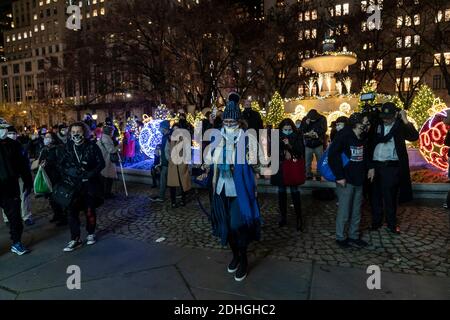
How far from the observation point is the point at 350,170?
5.01m

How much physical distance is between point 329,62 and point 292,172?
12383 mm

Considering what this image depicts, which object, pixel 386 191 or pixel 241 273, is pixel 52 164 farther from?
pixel 386 191

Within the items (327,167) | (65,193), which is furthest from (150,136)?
(327,167)

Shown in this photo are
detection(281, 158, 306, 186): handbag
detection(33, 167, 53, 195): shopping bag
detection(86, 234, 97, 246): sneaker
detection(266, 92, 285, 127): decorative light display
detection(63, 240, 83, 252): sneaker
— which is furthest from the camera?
detection(266, 92, 285, 127): decorative light display

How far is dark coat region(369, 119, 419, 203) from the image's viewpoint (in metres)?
5.50

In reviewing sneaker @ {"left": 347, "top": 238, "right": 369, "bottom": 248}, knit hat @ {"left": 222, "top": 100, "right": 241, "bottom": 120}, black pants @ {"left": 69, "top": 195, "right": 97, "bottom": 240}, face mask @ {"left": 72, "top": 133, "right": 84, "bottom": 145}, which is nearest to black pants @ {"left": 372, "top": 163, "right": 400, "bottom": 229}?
sneaker @ {"left": 347, "top": 238, "right": 369, "bottom": 248}

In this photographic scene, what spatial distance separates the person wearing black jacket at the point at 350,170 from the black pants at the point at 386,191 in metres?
0.67

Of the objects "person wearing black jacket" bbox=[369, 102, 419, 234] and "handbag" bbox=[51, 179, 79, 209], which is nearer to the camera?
"handbag" bbox=[51, 179, 79, 209]

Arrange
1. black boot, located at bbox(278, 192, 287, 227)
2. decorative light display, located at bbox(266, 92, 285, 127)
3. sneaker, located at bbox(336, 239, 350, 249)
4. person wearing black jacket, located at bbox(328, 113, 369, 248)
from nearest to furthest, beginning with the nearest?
person wearing black jacket, located at bbox(328, 113, 369, 248) < sneaker, located at bbox(336, 239, 350, 249) < black boot, located at bbox(278, 192, 287, 227) < decorative light display, located at bbox(266, 92, 285, 127)

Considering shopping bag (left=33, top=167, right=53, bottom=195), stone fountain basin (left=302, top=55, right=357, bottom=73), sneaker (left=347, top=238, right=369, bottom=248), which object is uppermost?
stone fountain basin (left=302, top=55, right=357, bottom=73)

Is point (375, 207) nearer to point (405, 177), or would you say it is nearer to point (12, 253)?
point (405, 177)

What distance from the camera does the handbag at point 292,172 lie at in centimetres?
584

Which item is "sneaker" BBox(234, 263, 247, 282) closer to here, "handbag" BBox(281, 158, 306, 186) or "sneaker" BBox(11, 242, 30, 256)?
"handbag" BBox(281, 158, 306, 186)

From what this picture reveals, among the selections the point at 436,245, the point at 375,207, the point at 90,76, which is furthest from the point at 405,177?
the point at 90,76
